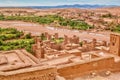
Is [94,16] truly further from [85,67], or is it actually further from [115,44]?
[85,67]

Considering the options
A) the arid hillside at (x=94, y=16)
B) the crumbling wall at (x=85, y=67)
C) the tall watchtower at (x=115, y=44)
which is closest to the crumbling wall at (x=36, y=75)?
the crumbling wall at (x=85, y=67)

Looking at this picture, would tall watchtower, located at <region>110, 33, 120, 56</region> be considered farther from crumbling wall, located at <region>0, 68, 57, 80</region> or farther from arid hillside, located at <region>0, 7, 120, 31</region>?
arid hillside, located at <region>0, 7, 120, 31</region>

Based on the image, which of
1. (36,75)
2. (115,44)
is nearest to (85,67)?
(36,75)

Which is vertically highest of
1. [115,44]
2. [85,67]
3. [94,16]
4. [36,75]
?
[36,75]

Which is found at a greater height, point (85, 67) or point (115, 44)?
point (85, 67)

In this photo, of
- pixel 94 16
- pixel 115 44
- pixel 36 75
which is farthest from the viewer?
pixel 94 16

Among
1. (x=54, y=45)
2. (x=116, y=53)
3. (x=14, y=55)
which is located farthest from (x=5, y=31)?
(x=116, y=53)

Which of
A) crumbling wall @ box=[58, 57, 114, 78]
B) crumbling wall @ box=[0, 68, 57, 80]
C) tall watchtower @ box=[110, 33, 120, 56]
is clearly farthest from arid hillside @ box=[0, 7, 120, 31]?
crumbling wall @ box=[0, 68, 57, 80]

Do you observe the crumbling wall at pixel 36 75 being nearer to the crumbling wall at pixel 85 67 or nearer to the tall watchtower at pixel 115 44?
the crumbling wall at pixel 85 67

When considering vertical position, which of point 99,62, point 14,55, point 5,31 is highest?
point 99,62

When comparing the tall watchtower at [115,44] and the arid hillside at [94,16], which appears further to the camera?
the arid hillside at [94,16]

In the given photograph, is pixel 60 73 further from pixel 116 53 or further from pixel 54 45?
pixel 54 45
